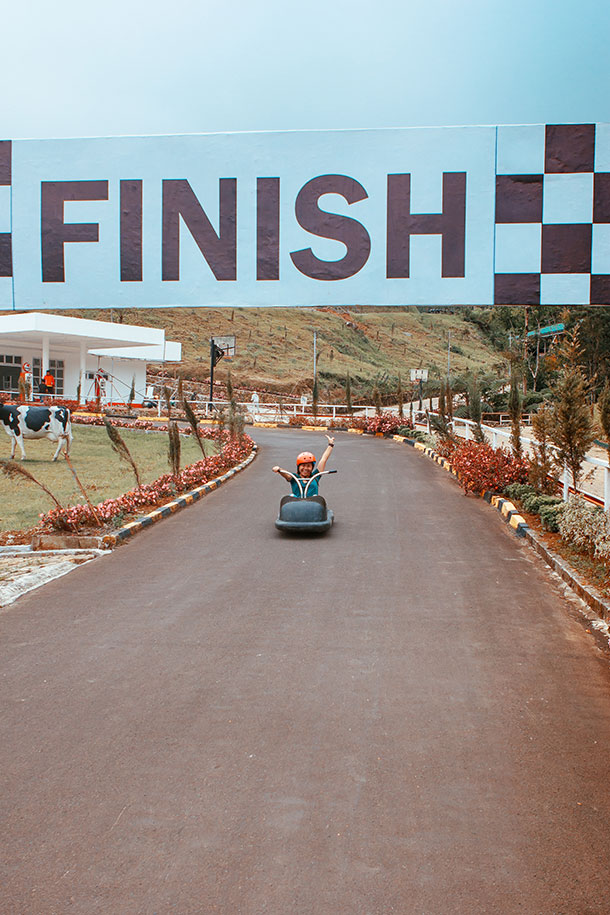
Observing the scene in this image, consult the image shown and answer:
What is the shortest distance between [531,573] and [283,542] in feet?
12.0

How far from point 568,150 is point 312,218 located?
1.50m

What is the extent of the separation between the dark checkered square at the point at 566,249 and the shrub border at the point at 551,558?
4243 mm

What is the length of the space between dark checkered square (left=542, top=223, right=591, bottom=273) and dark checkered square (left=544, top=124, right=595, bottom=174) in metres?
0.33

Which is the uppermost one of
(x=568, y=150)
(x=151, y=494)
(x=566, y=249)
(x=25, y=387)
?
(x=568, y=150)

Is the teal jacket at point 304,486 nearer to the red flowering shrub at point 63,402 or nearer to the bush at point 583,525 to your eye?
the bush at point 583,525

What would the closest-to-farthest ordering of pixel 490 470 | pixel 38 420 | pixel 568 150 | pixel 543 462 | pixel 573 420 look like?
pixel 568 150 → pixel 573 420 → pixel 543 462 → pixel 490 470 → pixel 38 420

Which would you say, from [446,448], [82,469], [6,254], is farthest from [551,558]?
[82,469]

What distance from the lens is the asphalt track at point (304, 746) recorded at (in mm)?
3396

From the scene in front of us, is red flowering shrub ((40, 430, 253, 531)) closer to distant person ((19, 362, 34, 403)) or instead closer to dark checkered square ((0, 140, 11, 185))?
distant person ((19, 362, 34, 403))

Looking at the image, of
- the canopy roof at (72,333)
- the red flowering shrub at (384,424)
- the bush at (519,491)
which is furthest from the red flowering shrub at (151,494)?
the canopy roof at (72,333)

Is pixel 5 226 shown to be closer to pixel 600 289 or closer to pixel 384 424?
pixel 600 289

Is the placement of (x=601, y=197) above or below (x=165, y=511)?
above

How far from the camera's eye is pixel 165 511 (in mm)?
14625

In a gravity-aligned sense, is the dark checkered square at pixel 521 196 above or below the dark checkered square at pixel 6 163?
below
